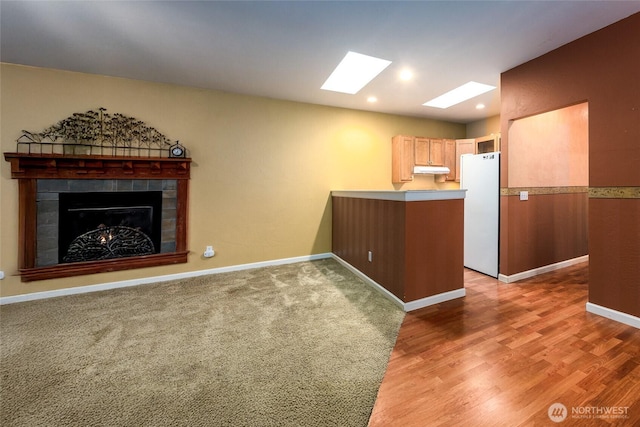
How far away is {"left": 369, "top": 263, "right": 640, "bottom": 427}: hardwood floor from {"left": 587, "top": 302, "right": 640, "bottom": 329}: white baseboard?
0.19 ft

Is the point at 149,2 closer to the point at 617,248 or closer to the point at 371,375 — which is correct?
the point at 371,375

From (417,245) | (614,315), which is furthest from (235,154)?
(614,315)

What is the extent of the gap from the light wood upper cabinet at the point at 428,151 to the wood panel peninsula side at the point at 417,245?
231 cm

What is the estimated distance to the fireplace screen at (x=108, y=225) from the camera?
299 cm

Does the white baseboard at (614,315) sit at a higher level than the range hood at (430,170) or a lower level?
lower

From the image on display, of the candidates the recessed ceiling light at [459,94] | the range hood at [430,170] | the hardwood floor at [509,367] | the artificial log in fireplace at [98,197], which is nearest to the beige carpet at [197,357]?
the hardwood floor at [509,367]

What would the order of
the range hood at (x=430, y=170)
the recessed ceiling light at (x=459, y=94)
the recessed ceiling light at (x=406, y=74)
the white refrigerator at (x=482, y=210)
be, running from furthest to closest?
the range hood at (x=430, y=170) < the recessed ceiling light at (x=459, y=94) < the white refrigerator at (x=482, y=210) < the recessed ceiling light at (x=406, y=74)

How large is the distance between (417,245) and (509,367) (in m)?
1.11

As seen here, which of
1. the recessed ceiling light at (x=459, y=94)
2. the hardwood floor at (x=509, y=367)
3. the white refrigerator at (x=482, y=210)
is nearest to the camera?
the hardwood floor at (x=509, y=367)

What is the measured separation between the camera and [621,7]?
1.97 meters

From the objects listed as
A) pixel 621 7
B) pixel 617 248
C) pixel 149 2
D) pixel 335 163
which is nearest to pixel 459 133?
pixel 335 163

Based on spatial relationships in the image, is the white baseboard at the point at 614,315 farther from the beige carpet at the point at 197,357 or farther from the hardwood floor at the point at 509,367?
the beige carpet at the point at 197,357

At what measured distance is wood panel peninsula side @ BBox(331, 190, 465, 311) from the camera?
8.04 feet

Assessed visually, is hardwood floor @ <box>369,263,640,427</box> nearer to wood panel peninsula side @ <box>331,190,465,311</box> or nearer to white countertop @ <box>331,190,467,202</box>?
wood panel peninsula side @ <box>331,190,465,311</box>
